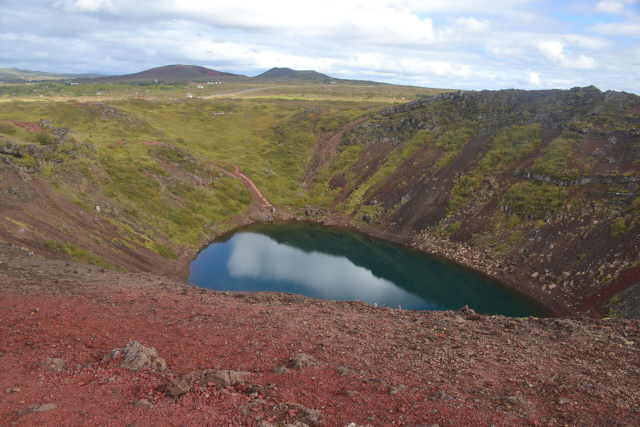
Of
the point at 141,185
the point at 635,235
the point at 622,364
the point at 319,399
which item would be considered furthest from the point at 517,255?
the point at 141,185

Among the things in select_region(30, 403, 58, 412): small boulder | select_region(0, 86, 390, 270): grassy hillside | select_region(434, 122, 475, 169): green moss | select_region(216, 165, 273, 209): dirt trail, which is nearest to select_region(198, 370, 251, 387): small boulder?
select_region(30, 403, 58, 412): small boulder

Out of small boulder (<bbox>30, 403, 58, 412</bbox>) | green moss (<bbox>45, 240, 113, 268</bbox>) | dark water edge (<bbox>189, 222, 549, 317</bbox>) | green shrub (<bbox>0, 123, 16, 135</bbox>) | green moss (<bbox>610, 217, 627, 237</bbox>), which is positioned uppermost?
green shrub (<bbox>0, 123, 16, 135</bbox>)

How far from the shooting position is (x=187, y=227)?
214 feet

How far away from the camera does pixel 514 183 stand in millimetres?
68625

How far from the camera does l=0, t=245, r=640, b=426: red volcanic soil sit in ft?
49.6

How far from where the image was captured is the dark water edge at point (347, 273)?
48844 mm

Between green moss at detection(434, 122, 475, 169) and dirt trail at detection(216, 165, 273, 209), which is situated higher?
green moss at detection(434, 122, 475, 169)

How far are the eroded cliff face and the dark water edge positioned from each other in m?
A: 3.62

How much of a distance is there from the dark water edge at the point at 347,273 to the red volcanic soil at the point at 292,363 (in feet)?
62.8

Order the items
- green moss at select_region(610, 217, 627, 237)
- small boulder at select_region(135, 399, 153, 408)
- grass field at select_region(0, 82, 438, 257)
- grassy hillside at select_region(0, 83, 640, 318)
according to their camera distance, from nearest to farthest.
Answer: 1. small boulder at select_region(135, 399, 153, 408)
2. green moss at select_region(610, 217, 627, 237)
3. grassy hillside at select_region(0, 83, 640, 318)
4. grass field at select_region(0, 82, 438, 257)

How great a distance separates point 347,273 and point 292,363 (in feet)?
A: 129

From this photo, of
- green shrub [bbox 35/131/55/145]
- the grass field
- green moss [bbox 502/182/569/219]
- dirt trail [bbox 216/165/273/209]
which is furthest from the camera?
dirt trail [bbox 216/165/273/209]

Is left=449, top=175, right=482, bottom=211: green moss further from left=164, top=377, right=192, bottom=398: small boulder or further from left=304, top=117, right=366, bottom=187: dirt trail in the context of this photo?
left=164, top=377, right=192, bottom=398: small boulder

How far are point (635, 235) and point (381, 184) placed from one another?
45.8 meters
